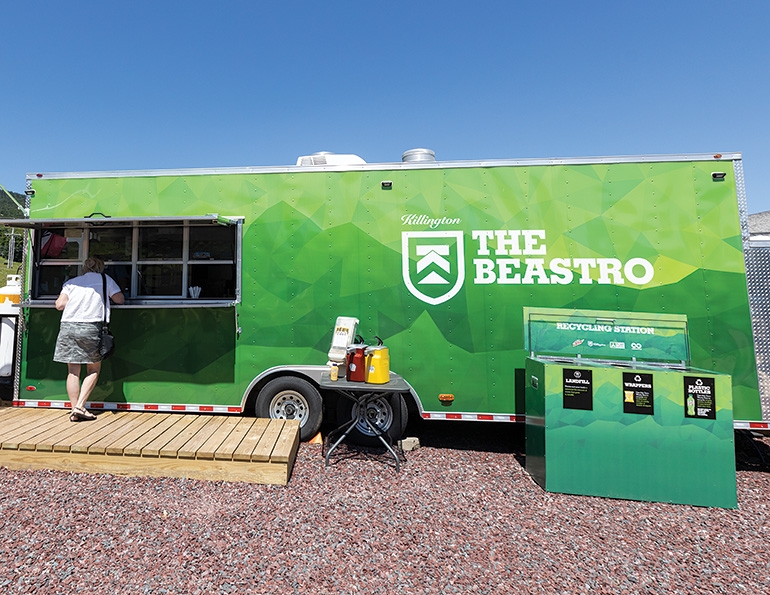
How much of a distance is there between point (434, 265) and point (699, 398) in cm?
283

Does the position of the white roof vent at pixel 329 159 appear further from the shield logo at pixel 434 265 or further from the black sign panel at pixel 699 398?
the black sign panel at pixel 699 398

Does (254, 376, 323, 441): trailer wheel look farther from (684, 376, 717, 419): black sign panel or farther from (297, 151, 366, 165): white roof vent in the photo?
(684, 376, 717, 419): black sign panel

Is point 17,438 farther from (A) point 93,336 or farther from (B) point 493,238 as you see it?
(B) point 493,238

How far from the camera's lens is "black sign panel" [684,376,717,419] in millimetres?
3543

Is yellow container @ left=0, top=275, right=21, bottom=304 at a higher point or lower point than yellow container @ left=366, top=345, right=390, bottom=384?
higher

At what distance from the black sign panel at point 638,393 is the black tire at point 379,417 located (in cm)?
223

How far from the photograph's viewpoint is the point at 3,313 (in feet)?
16.1

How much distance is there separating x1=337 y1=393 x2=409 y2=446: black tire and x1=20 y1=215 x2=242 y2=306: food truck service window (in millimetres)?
1954

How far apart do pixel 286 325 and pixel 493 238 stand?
2605 millimetres

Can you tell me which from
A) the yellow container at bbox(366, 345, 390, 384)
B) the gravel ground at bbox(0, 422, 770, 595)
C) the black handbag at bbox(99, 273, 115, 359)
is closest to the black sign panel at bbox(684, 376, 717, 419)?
the gravel ground at bbox(0, 422, 770, 595)

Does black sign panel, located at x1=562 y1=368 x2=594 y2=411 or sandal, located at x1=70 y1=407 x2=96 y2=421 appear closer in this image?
black sign panel, located at x1=562 y1=368 x2=594 y2=411

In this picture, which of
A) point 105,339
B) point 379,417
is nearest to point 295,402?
point 379,417

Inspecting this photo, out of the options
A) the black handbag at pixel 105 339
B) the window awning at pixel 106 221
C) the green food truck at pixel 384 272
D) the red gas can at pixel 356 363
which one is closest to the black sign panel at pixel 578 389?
the green food truck at pixel 384 272

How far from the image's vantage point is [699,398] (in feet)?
11.7
